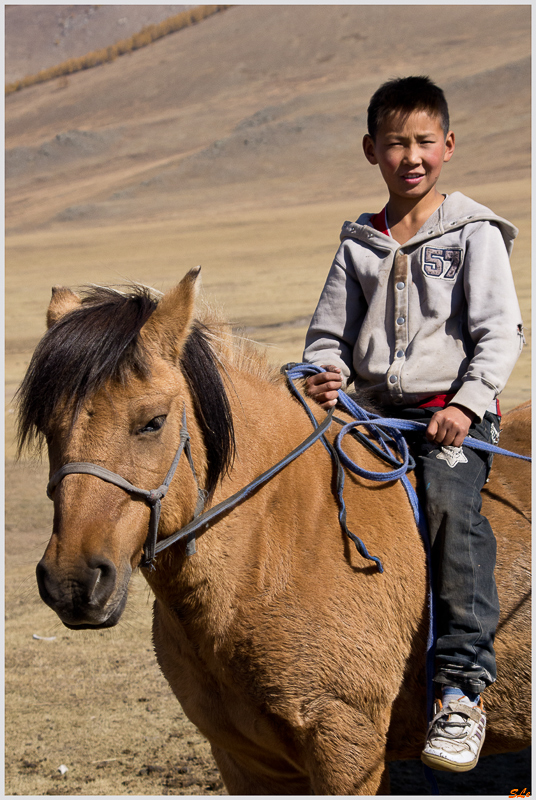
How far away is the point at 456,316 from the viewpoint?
2.97 metres

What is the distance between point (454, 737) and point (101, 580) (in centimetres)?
128

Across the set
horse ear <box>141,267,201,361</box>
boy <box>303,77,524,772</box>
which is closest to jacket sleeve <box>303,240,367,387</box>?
boy <box>303,77,524,772</box>

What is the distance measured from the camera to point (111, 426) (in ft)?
7.18

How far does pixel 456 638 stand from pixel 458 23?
70.2m

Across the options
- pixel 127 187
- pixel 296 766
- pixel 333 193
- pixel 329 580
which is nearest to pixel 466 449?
pixel 329 580

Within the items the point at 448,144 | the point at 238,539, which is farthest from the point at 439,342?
the point at 238,539

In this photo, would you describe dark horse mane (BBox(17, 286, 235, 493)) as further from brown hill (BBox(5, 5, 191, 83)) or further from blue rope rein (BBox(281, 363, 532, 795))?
brown hill (BBox(5, 5, 191, 83))

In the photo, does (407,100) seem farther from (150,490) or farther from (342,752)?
(342,752)

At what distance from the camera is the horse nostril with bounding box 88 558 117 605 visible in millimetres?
2043

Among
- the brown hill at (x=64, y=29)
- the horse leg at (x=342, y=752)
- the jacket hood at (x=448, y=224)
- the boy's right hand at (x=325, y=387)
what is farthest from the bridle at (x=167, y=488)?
the brown hill at (x=64, y=29)

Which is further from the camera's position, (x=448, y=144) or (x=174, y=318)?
(x=448, y=144)

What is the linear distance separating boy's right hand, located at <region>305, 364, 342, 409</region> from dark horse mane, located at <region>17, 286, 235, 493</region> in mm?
576

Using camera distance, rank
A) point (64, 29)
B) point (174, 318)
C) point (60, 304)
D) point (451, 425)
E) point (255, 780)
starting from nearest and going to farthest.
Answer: point (174, 318) → point (60, 304) → point (451, 425) → point (255, 780) → point (64, 29)

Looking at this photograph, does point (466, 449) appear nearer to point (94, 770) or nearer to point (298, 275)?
point (94, 770)
